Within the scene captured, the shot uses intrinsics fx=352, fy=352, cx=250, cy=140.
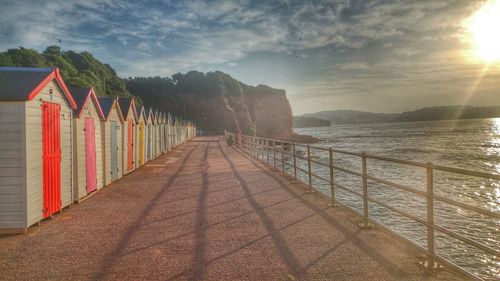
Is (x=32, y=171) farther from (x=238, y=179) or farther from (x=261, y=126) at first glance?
(x=261, y=126)

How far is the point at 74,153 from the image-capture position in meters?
9.59

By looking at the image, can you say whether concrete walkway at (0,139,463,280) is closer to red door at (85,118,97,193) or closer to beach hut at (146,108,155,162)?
red door at (85,118,97,193)

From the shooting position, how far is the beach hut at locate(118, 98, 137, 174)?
1598cm

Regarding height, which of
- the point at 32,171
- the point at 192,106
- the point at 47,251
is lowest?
the point at 47,251

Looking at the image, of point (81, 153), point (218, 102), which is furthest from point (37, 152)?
point (218, 102)

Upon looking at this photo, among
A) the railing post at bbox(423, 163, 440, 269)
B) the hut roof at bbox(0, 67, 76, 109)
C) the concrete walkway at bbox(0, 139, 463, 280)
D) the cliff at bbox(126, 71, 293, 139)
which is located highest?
the cliff at bbox(126, 71, 293, 139)

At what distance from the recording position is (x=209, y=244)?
18.5ft

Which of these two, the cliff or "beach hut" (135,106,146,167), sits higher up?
the cliff

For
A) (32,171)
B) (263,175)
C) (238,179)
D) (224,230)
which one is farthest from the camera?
(263,175)

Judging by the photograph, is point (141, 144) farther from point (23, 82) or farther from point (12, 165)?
point (12, 165)

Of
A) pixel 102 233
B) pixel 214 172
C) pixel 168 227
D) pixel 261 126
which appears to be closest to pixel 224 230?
pixel 168 227

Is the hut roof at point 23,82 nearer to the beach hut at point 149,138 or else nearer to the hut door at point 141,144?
the hut door at point 141,144

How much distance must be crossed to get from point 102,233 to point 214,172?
8.96 meters

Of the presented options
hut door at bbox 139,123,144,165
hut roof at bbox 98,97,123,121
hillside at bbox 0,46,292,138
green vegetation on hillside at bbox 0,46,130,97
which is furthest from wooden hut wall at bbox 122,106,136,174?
hillside at bbox 0,46,292,138
